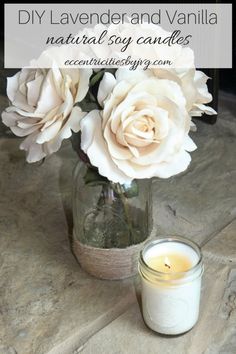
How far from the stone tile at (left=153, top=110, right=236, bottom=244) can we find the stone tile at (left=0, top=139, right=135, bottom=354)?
0.17 meters

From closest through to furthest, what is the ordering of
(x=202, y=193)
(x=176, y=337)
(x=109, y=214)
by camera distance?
(x=176, y=337), (x=109, y=214), (x=202, y=193)

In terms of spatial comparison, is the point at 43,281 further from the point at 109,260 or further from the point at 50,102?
the point at 50,102

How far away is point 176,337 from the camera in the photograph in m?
0.90

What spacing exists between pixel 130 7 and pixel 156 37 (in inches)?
29.7

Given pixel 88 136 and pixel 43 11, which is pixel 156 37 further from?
pixel 43 11

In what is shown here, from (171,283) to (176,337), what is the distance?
0.36 ft

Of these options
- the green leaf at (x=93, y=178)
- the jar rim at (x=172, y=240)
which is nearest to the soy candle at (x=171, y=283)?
the jar rim at (x=172, y=240)

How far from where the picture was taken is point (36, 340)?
35.4 inches

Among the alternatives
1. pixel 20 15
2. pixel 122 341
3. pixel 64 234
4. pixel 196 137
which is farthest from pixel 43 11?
pixel 122 341

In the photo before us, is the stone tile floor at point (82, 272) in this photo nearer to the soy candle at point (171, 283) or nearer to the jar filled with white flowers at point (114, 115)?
the soy candle at point (171, 283)

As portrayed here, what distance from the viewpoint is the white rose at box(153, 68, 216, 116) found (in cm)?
82

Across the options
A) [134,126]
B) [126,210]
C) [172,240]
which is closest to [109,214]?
[126,210]

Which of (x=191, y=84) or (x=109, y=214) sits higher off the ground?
(x=191, y=84)

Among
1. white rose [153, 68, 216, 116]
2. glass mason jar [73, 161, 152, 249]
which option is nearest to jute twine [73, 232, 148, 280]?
glass mason jar [73, 161, 152, 249]
